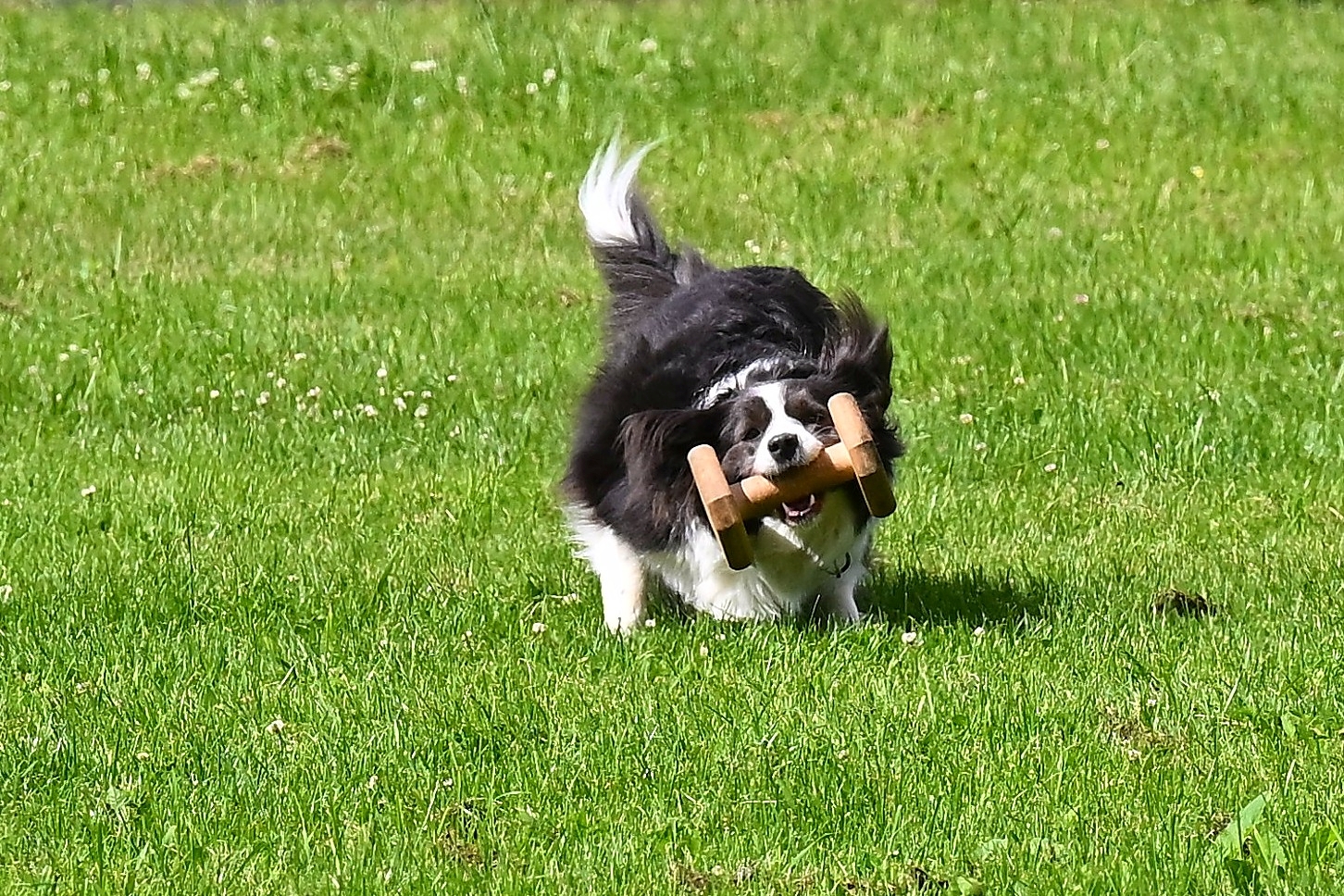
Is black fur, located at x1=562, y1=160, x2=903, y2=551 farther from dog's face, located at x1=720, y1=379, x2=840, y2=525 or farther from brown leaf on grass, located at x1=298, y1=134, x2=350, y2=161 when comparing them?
brown leaf on grass, located at x1=298, y1=134, x2=350, y2=161

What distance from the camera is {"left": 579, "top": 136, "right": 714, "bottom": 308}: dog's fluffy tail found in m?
7.17

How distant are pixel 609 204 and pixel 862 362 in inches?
66.1

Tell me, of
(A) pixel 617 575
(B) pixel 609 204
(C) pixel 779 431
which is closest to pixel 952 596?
(A) pixel 617 575

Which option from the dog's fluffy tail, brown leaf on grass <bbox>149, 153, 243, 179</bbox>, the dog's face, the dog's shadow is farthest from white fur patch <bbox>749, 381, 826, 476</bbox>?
brown leaf on grass <bbox>149, 153, 243, 179</bbox>

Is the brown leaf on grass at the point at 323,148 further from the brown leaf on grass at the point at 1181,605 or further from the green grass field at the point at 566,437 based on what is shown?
the brown leaf on grass at the point at 1181,605

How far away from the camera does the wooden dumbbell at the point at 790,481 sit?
5.55 meters

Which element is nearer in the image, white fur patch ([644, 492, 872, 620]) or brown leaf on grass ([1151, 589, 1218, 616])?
white fur patch ([644, 492, 872, 620])

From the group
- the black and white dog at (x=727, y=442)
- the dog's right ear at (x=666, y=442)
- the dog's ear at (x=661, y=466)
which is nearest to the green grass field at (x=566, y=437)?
the black and white dog at (x=727, y=442)

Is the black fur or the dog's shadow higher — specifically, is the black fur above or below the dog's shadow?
above

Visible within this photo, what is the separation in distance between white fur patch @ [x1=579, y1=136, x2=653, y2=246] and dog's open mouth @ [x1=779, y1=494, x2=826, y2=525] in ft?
5.96

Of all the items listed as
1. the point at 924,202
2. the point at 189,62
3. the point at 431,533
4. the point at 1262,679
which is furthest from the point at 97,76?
the point at 1262,679

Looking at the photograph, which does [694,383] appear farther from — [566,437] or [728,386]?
[566,437]

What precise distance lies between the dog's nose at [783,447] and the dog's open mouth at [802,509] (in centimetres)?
19

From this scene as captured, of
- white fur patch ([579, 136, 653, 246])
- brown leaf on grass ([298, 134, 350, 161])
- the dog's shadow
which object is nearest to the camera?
the dog's shadow
